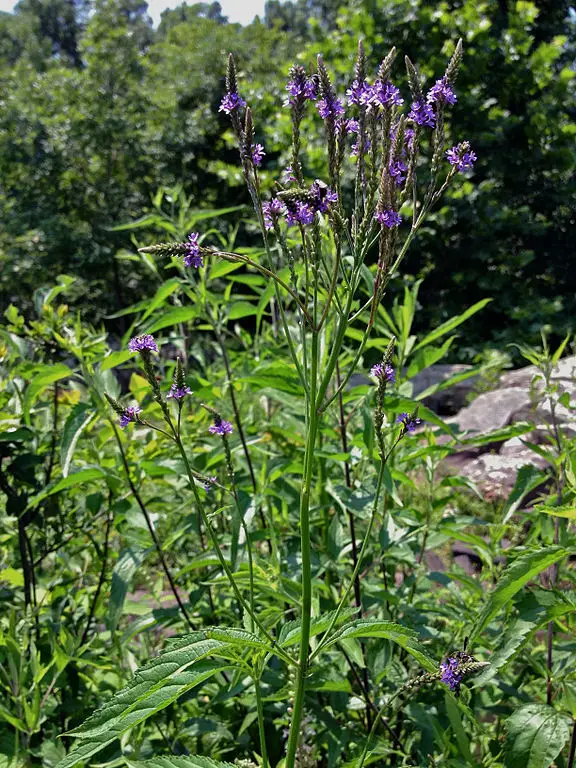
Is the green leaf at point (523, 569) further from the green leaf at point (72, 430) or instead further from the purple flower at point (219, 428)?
the green leaf at point (72, 430)

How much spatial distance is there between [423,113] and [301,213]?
347mm

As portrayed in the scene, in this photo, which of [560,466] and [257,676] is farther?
[560,466]

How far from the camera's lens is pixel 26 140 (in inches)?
604

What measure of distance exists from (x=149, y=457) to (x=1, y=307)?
45.6ft

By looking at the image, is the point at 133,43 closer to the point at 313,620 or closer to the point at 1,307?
the point at 1,307

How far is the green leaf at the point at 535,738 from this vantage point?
4.16 feet

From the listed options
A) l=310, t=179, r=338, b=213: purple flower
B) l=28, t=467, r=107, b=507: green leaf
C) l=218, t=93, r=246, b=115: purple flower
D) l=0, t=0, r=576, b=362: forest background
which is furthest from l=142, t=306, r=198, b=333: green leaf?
l=0, t=0, r=576, b=362: forest background

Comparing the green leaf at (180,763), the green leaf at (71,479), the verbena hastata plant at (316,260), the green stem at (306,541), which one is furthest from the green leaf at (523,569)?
the green leaf at (71,479)

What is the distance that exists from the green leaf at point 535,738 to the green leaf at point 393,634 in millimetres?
520

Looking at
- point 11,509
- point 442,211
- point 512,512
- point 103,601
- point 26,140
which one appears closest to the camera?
point 512,512

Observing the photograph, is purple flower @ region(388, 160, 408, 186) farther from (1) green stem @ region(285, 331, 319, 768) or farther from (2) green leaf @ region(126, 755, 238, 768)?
(2) green leaf @ region(126, 755, 238, 768)

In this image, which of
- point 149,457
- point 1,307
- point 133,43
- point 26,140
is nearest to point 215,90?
point 133,43

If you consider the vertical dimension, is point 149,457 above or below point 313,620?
below

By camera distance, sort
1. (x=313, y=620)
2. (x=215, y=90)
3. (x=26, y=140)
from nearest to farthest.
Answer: (x=313, y=620) < (x=26, y=140) < (x=215, y=90)
